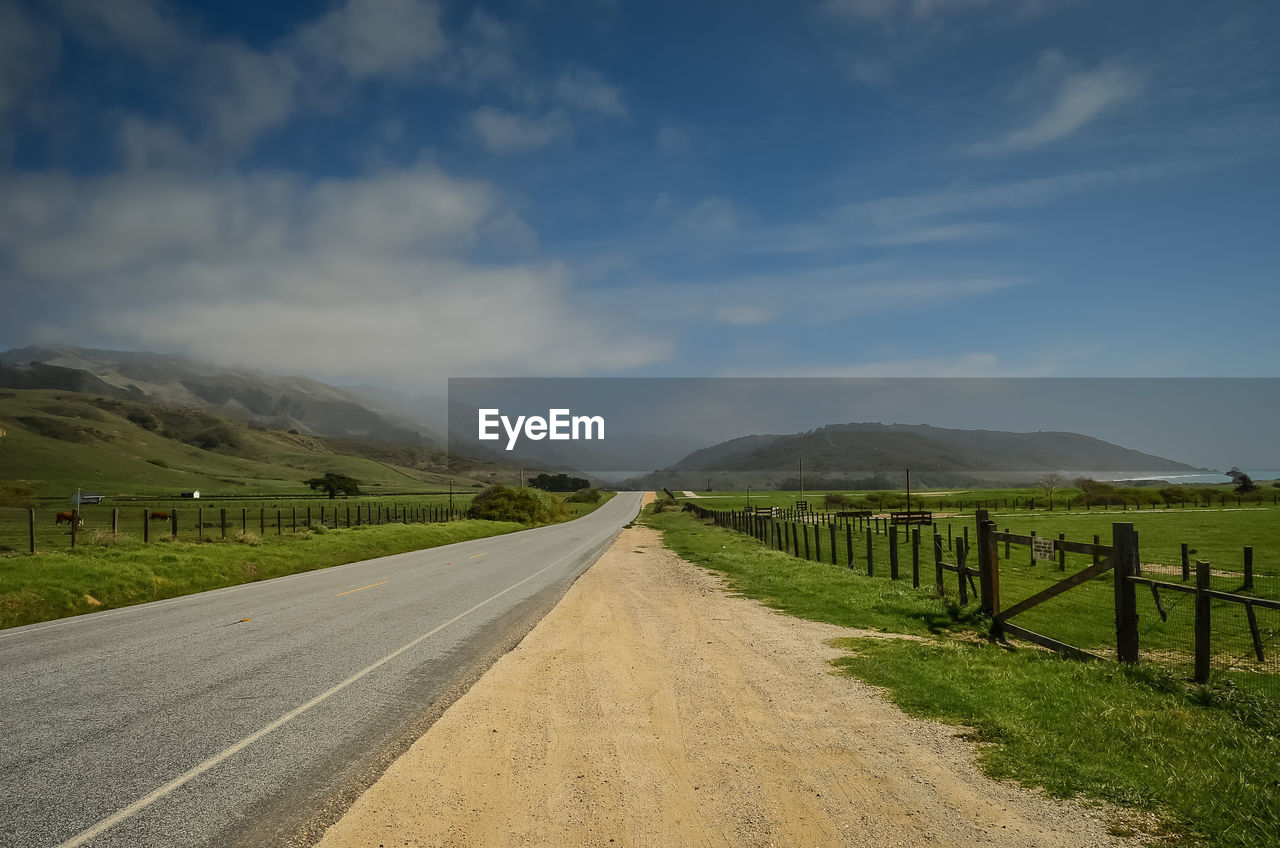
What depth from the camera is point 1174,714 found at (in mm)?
7852

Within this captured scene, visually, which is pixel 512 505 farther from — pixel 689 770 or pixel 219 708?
pixel 689 770

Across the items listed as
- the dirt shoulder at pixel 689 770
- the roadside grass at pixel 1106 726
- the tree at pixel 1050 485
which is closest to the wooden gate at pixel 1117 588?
the roadside grass at pixel 1106 726

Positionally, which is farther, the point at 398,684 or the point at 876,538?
the point at 876,538

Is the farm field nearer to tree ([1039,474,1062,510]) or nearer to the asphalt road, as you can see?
the asphalt road

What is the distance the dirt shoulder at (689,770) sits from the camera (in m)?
5.26

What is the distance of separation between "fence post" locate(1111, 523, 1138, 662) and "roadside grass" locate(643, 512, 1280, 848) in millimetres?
560

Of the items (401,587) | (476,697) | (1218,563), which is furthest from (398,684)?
(1218,563)

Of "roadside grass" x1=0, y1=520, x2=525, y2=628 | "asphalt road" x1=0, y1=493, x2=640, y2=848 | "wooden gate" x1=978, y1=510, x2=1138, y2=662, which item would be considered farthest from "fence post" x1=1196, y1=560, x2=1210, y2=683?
"roadside grass" x1=0, y1=520, x2=525, y2=628

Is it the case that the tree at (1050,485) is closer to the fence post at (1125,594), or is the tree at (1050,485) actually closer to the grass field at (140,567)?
the grass field at (140,567)

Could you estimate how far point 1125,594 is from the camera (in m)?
10.1

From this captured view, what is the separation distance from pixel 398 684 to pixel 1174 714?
8.55m

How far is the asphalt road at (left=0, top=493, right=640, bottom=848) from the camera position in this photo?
213 inches

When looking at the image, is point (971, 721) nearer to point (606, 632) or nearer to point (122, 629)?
point (606, 632)

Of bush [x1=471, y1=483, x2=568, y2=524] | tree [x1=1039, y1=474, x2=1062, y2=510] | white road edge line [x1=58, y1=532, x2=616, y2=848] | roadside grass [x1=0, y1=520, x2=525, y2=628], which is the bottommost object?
tree [x1=1039, y1=474, x2=1062, y2=510]
